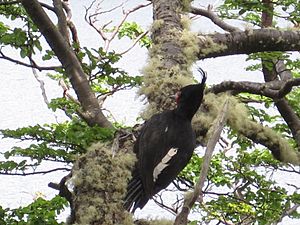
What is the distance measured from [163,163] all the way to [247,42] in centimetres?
50

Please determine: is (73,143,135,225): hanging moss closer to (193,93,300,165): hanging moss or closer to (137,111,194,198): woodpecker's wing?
(137,111,194,198): woodpecker's wing

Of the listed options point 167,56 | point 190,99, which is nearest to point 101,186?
point 190,99

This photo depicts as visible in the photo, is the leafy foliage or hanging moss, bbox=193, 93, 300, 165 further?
the leafy foliage

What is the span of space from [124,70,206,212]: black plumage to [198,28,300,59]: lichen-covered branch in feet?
1.14

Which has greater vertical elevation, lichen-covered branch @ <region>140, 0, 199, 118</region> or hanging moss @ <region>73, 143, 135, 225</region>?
lichen-covered branch @ <region>140, 0, 199, 118</region>

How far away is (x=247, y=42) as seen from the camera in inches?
48.7

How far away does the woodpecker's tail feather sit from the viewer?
2.85 ft

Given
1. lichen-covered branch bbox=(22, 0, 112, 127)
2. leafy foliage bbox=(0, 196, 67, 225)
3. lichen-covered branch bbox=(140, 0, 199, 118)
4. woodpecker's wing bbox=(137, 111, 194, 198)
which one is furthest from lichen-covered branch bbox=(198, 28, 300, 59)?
leafy foliage bbox=(0, 196, 67, 225)

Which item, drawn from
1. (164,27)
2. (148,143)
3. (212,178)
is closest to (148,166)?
(148,143)

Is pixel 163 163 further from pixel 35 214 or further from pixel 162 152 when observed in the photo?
pixel 35 214

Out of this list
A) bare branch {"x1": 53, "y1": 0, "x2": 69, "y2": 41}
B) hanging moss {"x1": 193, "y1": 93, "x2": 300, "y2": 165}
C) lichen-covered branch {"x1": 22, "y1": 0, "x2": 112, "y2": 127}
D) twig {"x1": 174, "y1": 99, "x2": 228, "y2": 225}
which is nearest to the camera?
twig {"x1": 174, "y1": 99, "x2": 228, "y2": 225}

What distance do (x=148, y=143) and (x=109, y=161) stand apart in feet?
0.23

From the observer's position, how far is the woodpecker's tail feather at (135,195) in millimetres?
870

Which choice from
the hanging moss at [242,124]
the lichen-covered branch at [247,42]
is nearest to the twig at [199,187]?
the hanging moss at [242,124]
